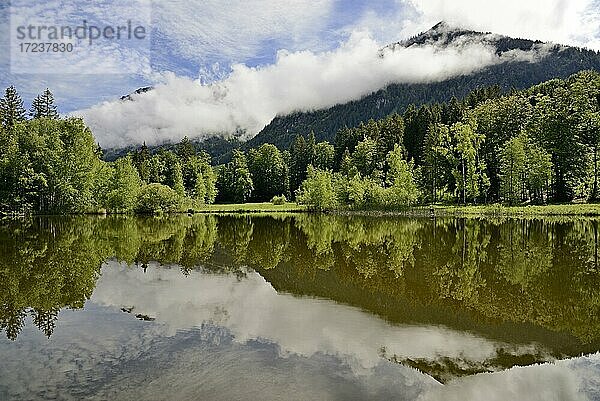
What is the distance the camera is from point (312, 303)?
17.2 metres

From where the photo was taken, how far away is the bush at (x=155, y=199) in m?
86.6

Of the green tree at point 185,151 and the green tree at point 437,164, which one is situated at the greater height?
the green tree at point 185,151

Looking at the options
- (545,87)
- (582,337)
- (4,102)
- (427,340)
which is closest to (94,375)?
(427,340)

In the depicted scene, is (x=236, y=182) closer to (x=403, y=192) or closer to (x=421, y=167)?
(x=421, y=167)

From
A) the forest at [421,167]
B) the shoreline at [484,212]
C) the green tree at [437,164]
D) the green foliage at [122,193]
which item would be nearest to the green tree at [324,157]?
the forest at [421,167]

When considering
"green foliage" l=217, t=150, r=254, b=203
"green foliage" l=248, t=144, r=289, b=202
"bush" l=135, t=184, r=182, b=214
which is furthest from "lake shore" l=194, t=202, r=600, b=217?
"green foliage" l=248, t=144, r=289, b=202

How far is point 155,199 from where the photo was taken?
8669cm

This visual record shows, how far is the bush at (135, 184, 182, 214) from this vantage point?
284 ft

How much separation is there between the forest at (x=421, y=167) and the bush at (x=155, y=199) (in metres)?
0.19

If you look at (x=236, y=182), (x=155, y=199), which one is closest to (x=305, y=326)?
(x=155, y=199)

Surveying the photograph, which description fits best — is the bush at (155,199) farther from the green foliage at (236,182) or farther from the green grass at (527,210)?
the green grass at (527,210)

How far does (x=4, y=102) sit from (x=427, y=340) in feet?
334

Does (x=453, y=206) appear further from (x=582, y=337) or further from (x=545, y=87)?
(x=582, y=337)

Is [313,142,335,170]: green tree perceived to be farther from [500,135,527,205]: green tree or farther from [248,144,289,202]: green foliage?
[500,135,527,205]: green tree
